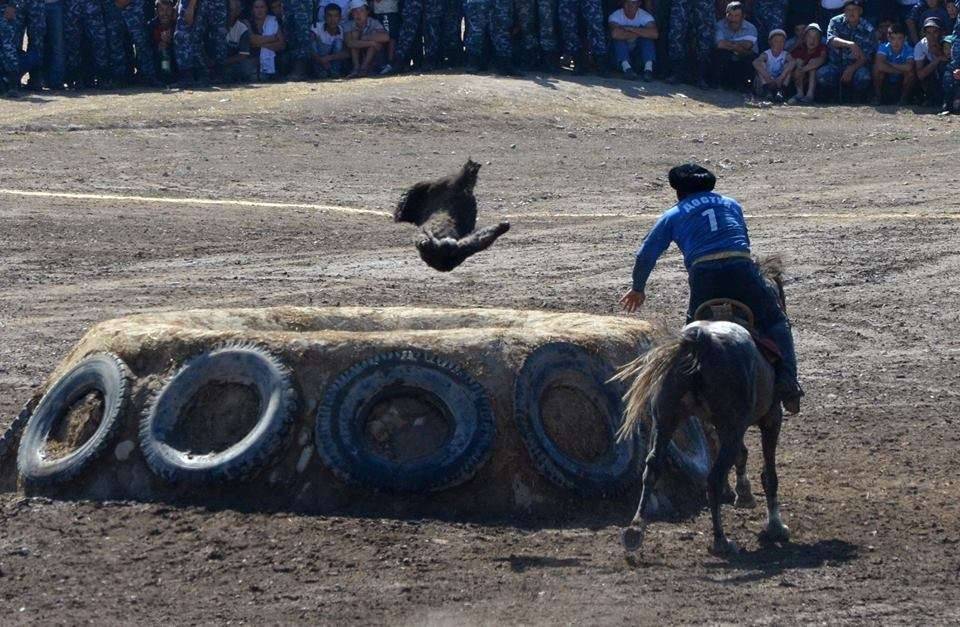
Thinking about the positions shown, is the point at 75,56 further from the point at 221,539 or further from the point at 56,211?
the point at 221,539

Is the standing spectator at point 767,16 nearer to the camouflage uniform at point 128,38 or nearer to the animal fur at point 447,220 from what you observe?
the camouflage uniform at point 128,38

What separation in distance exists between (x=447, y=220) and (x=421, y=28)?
15.1 m

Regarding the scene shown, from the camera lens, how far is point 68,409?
10.3 meters

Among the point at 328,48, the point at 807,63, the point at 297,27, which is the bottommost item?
the point at 807,63

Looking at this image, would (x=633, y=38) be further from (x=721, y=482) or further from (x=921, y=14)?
(x=721, y=482)

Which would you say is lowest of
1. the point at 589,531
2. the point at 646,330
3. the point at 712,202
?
the point at 589,531

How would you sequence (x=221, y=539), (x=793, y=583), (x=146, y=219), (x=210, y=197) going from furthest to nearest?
(x=210, y=197)
(x=146, y=219)
(x=221, y=539)
(x=793, y=583)

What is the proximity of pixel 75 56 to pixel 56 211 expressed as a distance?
19.7 feet

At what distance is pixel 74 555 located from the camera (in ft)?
29.1

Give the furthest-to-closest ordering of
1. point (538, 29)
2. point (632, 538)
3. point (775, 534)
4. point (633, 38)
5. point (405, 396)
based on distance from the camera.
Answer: point (633, 38) → point (538, 29) → point (405, 396) → point (775, 534) → point (632, 538)

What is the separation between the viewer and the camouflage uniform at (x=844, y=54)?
23.5 m

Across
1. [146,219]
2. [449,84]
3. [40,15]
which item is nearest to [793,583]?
[146,219]

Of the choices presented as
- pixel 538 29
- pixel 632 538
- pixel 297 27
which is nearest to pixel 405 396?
pixel 632 538

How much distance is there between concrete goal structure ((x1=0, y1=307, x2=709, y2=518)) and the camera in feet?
31.3
